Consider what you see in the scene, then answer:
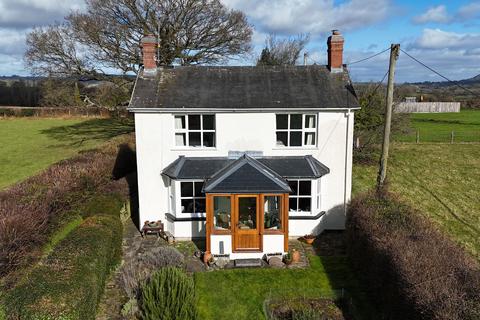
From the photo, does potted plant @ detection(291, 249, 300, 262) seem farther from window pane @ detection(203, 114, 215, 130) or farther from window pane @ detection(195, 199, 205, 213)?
window pane @ detection(203, 114, 215, 130)

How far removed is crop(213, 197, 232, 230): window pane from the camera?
1467cm

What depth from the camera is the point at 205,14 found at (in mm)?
28703

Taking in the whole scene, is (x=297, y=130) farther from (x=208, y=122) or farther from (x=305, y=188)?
(x=208, y=122)

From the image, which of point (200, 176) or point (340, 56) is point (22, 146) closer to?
point (200, 176)

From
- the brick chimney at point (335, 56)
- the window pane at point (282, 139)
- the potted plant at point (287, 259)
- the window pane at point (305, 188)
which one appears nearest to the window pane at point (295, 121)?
the window pane at point (282, 139)

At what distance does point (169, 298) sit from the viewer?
384 inches

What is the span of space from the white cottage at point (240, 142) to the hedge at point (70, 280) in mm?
3569

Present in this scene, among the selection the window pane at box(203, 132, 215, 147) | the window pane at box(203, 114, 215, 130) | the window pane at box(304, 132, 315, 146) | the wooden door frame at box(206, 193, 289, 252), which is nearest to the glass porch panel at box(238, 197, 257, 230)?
the wooden door frame at box(206, 193, 289, 252)

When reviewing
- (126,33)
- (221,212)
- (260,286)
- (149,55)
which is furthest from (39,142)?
(260,286)

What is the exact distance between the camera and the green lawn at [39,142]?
27141 mm

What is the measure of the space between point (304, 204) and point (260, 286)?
16.3 ft

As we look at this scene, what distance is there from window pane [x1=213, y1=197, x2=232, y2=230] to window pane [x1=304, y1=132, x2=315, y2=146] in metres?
4.57

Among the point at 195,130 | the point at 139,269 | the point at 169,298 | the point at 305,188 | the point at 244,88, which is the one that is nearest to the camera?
the point at 169,298

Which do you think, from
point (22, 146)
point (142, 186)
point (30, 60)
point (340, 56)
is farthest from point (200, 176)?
point (22, 146)
